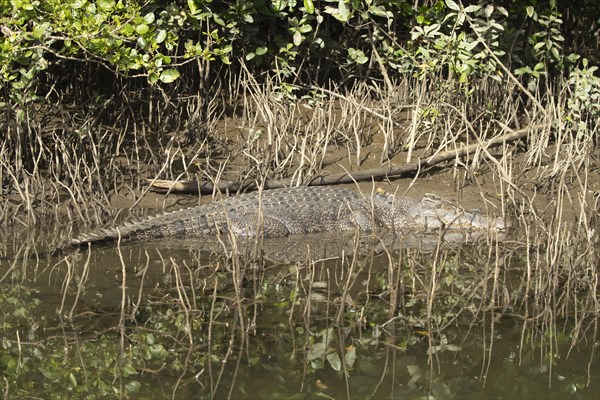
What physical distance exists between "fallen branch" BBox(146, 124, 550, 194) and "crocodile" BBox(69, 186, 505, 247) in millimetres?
298

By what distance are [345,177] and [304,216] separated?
1.03 meters

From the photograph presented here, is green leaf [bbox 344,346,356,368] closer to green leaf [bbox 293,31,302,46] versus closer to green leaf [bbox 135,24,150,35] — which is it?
green leaf [bbox 135,24,150,35]

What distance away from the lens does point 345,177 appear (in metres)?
8.30

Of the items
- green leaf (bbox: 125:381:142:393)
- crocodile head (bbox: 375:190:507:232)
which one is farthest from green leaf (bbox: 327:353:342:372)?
crocodile head (bbox: 375:190:507:232)

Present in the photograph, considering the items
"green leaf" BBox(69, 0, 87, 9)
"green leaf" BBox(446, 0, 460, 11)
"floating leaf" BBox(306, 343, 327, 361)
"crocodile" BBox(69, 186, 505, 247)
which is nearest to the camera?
"floating leaf" BBox(306, 343, 327, 361)

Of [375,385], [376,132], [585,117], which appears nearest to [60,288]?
[375,385]

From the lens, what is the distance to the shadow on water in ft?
13.2

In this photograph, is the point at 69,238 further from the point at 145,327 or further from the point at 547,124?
the point at 547,124

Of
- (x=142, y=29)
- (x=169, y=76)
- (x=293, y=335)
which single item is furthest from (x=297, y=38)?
(x=293, y=335)

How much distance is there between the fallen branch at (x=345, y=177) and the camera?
7871 mm

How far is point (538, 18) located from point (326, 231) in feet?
10.7

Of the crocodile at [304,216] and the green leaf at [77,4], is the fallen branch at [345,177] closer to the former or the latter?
the crocodile at [304,216]

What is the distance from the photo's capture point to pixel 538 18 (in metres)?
9.30

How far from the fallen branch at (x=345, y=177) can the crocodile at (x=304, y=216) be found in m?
0.30
